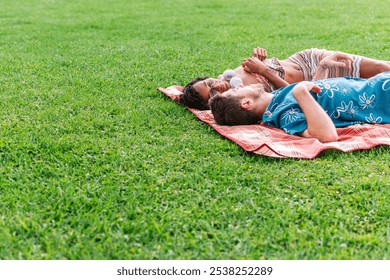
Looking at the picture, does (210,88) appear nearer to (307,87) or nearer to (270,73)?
(270,73)

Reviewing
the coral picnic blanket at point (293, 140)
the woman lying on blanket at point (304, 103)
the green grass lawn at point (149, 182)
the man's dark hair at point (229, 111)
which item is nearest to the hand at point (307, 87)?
the woman lying on blanket at point (304, 103)

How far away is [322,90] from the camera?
149 inches

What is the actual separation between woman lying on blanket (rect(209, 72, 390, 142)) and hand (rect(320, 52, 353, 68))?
424 mm

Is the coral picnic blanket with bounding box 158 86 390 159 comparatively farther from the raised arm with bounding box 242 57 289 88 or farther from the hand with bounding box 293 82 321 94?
the raised arm with bounding box 242 57 289 88

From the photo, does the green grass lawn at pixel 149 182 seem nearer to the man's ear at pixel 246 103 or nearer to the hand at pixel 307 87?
the man's ear at pixel 246 103

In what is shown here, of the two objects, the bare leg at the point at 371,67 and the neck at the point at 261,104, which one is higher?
the bare leg at the point at 371,67

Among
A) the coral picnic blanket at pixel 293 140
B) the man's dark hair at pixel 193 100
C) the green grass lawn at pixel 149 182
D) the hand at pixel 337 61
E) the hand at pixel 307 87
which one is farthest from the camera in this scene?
the hand at pixel 337 61

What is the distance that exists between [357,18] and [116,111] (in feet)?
21.4

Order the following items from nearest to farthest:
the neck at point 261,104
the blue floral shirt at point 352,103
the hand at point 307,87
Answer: the hand at point 307,87 < the blue floral shirt at point 352,103 < the neck at point 261,104

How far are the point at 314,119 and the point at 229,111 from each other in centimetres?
66

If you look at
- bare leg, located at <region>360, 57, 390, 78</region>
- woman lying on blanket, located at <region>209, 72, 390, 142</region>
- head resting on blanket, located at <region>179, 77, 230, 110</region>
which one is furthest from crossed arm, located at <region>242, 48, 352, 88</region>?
woman lying on blanket, located at <region>209, 72, 390, 142</region>

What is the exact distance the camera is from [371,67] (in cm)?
431

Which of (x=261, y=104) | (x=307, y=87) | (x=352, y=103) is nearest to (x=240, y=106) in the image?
(x=261, y=104)

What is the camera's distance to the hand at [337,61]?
432 centimetres
